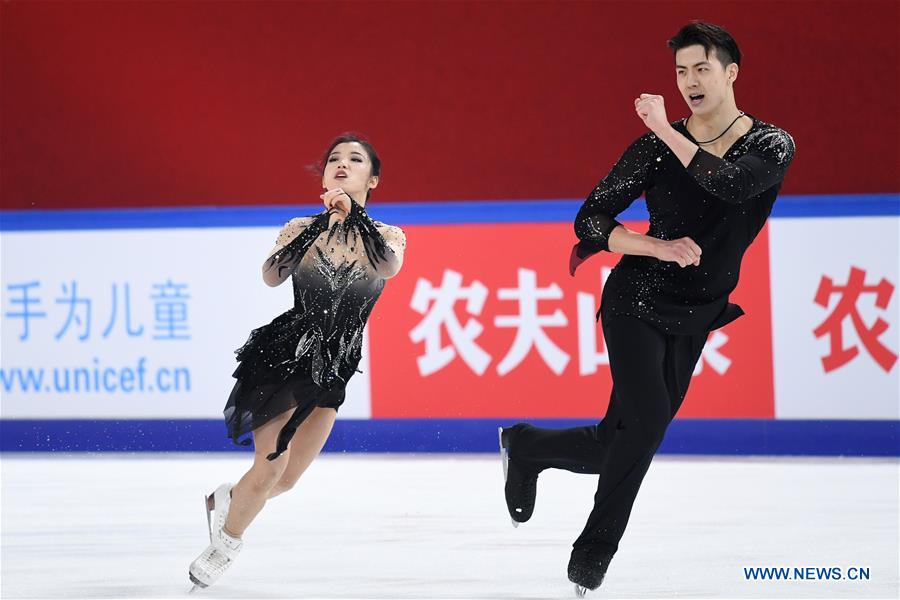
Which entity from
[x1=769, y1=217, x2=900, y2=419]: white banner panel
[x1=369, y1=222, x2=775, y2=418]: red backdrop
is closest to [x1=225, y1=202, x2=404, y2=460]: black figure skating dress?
[x1=369, y1=222, x2=775, y2=418]: red backdrop

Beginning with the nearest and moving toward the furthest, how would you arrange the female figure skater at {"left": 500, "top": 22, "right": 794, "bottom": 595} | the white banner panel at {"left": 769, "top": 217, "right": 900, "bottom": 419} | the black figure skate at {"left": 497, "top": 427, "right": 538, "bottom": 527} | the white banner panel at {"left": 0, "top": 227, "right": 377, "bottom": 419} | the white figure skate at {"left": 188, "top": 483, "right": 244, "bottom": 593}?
the female figure skater at {"left": 500, "top": 22, "right": 794, "bottom": 595} < the white figure skate at {"left": 188, "top": 483, "right": 244, "bottom": 593} < the black figure skate at {"left": 497, "top": 427, "right": 538, "bottom": 527} < the white banner panel at {"left": 769, "top": 217, "right": 900, "bottom": 419} < the white banner panel at {"left": 0, "top": 227, "right": 377, "bottom": 419}

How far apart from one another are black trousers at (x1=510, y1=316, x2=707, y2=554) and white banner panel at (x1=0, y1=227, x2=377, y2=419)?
117 inches

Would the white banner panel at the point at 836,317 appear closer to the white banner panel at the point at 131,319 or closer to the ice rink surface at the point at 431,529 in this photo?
the ice rink surface at the point at 431,529

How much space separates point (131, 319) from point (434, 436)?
5.09 ft

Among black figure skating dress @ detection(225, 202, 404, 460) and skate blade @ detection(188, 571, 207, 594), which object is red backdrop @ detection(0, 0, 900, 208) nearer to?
black figure skating dress @ detection(225, 202, 404, 460)

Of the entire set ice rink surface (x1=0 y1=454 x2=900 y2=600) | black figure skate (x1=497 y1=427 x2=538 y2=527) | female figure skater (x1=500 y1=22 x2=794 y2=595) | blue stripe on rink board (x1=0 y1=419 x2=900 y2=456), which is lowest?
blue stripe on rink board (x1=0 y1=419 x2=900 y2=456)

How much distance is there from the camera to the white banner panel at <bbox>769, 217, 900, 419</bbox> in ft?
20.5

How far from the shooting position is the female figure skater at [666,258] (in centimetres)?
359

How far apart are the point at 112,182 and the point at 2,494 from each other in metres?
3.00

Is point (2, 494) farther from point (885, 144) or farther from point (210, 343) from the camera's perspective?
point (885, 144)

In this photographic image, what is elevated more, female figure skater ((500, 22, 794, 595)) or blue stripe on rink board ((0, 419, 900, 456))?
female figure skater ((500, 22, 794, 595))

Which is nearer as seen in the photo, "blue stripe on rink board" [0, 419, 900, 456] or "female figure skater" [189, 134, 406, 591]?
"female figure skater" [189, 134, 406, 591]

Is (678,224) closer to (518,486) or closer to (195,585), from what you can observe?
(518,486)

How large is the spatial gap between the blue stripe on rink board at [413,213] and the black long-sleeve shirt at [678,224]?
2679mm
